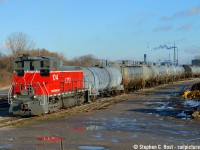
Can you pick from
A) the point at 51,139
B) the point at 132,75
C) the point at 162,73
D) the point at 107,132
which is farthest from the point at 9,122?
the point at 162,73

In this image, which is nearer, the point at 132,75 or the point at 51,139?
the point at 51,139

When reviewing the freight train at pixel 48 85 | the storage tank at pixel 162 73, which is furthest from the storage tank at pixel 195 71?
the freight train at pixel 48 85

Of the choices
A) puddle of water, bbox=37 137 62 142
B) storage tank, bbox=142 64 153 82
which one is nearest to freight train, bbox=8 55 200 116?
puddle of water, bbox=37 137 62 142

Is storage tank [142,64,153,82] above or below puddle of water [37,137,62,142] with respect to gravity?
above

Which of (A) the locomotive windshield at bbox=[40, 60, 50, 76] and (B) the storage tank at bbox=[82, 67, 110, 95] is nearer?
(A) the locomotive windshield at bbox=[40, 60, 50, 76]

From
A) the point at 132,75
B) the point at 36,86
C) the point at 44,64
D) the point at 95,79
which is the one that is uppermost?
the point at 44,64

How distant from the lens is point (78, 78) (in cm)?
2405

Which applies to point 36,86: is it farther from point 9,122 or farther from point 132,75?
point 132,75

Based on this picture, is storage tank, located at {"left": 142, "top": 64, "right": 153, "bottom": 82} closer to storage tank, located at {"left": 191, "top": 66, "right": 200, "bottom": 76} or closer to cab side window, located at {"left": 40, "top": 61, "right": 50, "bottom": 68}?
cab side window, located at {"left": 40, "top": 61, "right": 50, "bottom": 68}

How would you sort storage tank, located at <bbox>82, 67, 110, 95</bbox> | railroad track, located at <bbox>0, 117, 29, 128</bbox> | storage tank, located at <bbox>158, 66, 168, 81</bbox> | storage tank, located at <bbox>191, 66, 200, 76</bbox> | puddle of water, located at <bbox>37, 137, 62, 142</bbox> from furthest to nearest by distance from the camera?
storage tank, located at <bbox>191, 66, 200, 76</bbox>, storage tank, located at <bbox>158, 66, 168, 81</bbox>, storage tank, located at <bbox>82, 67, 110, 95</bbox>, railroad track, located at <bbox>0, 117, 29, 128</bbox>, puddle of water, located at <bbox>37, 137, 62, 142</bbox>

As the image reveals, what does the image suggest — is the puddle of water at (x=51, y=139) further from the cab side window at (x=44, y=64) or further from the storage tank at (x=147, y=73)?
the storage tank at (x=147, y=73)

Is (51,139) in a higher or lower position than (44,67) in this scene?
lower

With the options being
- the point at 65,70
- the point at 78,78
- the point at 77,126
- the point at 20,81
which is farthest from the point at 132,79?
the point at 77,126

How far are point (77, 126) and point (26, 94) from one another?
14.7 feet
